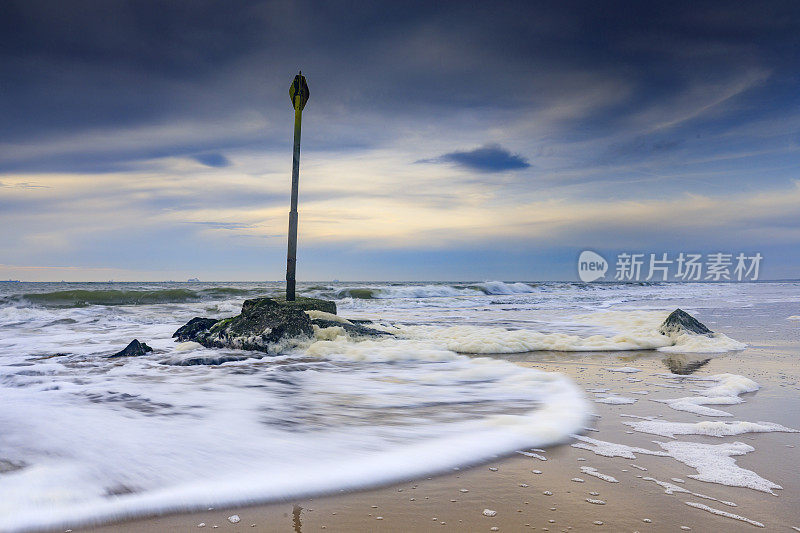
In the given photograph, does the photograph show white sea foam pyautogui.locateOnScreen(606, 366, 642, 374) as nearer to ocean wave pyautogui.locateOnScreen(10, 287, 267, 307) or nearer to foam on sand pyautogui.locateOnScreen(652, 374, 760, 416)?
foam on sand pyautogui.locateOnScreen(652, 374, 760, 416)

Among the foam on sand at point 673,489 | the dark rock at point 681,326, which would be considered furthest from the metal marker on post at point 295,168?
the foam on sand at point 673,489

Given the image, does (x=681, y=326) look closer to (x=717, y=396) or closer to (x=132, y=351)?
(x=717, y=396)

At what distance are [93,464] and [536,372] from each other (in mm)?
3845

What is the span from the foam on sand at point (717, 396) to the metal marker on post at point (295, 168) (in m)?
6.04

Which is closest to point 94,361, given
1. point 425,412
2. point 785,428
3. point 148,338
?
point 148,338

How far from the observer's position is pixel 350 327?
7621mm

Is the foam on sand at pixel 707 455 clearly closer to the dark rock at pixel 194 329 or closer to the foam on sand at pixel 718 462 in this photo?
the foam on sand at pixel 718 462

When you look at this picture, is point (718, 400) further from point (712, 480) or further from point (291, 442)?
point (291, 442)

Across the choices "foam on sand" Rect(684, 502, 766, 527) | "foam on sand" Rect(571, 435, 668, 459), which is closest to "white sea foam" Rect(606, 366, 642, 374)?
"foam on sand" Rect(571, 435, 668, 459)

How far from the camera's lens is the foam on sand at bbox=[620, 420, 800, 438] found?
280 cm

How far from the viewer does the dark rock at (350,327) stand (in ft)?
24.6

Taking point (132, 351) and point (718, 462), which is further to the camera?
point (132, 351)

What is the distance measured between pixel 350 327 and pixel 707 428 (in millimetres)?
5416

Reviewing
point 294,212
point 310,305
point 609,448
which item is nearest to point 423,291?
point 310,305
